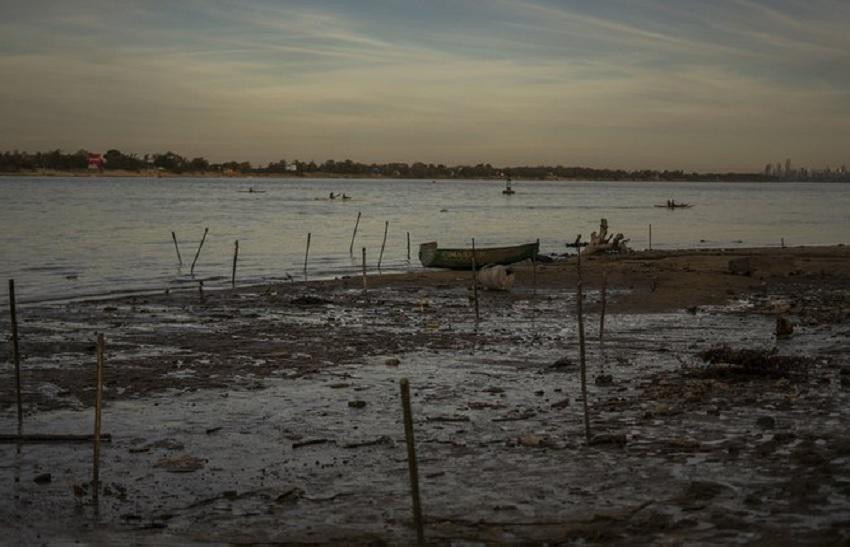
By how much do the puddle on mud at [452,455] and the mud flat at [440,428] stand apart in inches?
1.2

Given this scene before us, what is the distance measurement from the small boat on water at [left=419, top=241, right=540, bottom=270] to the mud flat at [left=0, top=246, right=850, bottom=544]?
10.9 meters

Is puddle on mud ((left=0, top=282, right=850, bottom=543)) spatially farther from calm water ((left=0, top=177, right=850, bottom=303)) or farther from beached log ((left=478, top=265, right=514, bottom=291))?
calm water ((left=0, top=177, right=850, bottom=303))

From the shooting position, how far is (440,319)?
20.0m

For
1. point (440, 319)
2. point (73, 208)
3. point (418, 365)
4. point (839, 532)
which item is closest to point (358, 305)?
point (440, 319)

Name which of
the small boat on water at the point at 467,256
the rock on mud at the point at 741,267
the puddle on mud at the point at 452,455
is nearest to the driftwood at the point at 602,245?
the small boat on water at the point at 467,256

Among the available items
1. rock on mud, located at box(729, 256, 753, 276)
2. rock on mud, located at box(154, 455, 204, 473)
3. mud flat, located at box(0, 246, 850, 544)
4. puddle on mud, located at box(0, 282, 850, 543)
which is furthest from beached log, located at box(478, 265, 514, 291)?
rock on mud, located at box(154, 455, 204, 473)

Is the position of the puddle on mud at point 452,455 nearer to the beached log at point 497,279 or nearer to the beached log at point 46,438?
the beached log at point 46,438

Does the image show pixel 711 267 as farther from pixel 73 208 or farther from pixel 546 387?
pixel 73 208

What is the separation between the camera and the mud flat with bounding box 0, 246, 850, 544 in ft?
24.8

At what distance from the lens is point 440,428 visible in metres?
10.6

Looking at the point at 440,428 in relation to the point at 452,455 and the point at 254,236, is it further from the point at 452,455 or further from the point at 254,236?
the point at 254,236

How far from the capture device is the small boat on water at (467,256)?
31656mm

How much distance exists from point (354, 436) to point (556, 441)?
2303mm

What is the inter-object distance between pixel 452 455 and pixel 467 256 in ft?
72.5
